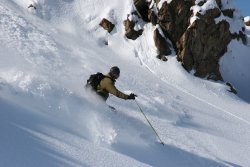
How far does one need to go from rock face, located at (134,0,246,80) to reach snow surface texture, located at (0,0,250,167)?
0.61 meters

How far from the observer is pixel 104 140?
9.22 metres

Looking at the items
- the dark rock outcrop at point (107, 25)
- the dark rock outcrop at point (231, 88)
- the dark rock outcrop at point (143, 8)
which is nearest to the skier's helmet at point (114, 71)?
the dark rock outcrop at point (107, 25)

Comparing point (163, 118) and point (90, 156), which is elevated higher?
point (90, 156)

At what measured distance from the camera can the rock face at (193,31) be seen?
69.4 feet

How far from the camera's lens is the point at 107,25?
69.1ft

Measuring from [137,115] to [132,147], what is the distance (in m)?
2.51

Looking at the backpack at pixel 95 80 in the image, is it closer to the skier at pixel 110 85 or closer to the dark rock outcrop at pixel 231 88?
A: the skier at pixel 110 85

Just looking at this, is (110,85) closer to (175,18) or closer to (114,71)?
(114,71)

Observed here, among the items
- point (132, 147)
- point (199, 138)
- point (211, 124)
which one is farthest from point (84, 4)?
point (132, 147)

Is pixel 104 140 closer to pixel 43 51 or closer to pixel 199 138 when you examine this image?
pixel 199 138

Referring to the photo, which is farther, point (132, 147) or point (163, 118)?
point (163, 118)

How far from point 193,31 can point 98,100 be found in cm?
1167

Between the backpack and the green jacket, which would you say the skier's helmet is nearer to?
the green jacket

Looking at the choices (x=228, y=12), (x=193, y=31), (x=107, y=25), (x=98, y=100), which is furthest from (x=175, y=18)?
(x=98, y=100)
